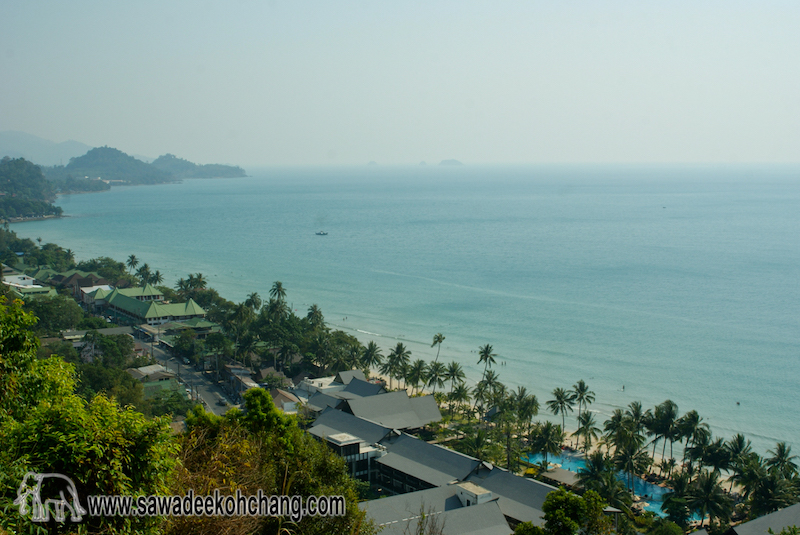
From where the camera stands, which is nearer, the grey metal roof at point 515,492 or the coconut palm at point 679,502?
the grey metal roof at point 515,492

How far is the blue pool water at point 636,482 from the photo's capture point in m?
22.9

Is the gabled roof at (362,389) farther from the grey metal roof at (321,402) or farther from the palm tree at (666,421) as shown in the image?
the palm tree at (666,421)

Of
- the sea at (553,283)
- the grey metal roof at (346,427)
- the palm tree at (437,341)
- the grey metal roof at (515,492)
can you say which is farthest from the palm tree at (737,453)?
the palm tree at (437,341)

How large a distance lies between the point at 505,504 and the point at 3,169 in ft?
617

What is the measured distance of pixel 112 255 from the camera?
78.0 metres

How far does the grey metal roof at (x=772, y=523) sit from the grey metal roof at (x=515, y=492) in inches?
215

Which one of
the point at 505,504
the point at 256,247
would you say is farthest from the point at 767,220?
the point at 505,504

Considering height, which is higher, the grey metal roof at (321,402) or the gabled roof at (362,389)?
the gabled roof at (362,389)

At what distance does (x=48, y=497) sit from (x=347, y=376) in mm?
28130

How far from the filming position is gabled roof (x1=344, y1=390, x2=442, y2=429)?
88.7 feet

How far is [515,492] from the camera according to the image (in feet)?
63.8

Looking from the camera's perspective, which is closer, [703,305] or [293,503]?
[293,503]

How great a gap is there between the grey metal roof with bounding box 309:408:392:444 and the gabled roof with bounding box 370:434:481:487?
59 cm

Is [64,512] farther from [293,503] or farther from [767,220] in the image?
[767,220]
